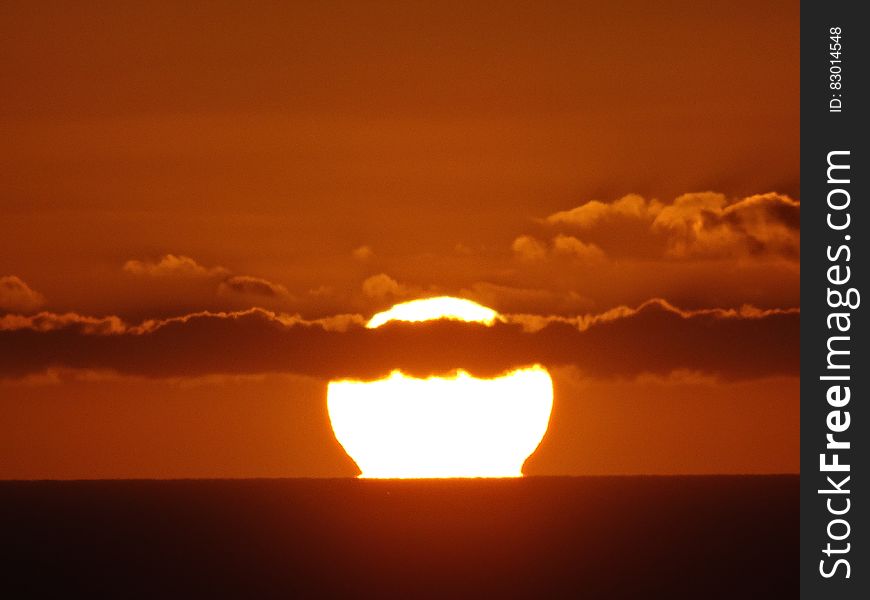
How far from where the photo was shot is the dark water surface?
90500 millimetres

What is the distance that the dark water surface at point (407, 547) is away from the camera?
90.5 m

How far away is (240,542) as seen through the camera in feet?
404

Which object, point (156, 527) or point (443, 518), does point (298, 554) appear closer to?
point (156, 527)

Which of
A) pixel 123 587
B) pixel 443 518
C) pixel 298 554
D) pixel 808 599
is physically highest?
pixel 443 518

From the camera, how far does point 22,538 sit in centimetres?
12550

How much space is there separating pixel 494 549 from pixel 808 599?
239 ft

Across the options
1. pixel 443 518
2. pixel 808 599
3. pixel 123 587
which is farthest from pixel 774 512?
pixel 808 599

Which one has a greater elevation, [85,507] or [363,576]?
[85,507]

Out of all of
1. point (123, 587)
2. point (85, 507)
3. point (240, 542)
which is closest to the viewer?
point (123, 587)

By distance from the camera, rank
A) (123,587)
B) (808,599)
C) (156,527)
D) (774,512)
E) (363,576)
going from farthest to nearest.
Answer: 1. (774,512)
2. (156,527)
3. (363,576)
4. (123,587)
5. (808,599)

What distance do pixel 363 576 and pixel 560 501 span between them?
88.7 meters

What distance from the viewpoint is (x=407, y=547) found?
126 m

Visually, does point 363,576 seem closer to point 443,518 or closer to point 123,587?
point 123,587

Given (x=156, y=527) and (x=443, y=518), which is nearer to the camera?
(x=156, y=527)
